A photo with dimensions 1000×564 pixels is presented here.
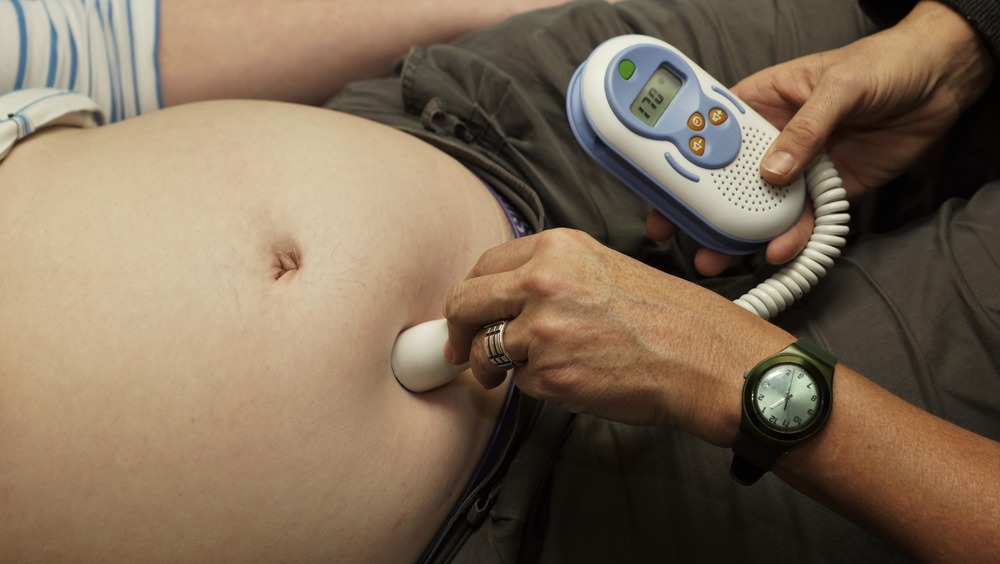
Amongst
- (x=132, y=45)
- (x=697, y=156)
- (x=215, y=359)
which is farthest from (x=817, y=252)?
(x=132, y=45)

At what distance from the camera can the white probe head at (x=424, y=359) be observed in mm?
621

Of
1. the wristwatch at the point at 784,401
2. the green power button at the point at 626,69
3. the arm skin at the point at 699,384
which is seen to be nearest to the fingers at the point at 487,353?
the arm skin at the point at 699,384

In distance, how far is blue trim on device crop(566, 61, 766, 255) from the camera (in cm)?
67

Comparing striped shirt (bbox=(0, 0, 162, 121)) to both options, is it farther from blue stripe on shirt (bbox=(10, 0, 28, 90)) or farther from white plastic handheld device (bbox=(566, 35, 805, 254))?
white plastic handheld device (bbox=(566, 35, 805, 254))

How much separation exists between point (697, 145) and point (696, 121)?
0.03m

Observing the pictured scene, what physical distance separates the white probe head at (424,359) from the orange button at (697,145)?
11.6 inches

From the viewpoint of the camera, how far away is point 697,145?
2.20 ft

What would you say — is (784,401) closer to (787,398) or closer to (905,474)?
(787,398)

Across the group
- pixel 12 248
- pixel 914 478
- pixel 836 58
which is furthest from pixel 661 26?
pixel 12 248

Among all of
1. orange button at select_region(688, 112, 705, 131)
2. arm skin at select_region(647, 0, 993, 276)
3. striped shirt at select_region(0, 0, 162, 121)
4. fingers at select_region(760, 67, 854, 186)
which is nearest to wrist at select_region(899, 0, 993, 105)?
arm skin at select_region(647, 0, 993, 276)

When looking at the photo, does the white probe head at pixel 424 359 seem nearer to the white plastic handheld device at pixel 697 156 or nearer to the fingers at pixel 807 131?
the white plastic handheld device at pixel 697 156

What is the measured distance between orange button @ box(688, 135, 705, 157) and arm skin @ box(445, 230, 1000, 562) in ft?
0.55

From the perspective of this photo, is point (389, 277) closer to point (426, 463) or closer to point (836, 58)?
point (426, 463)

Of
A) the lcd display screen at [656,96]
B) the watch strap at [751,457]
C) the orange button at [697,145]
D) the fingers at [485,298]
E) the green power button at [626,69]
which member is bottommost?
the watch strap at [751,457]
